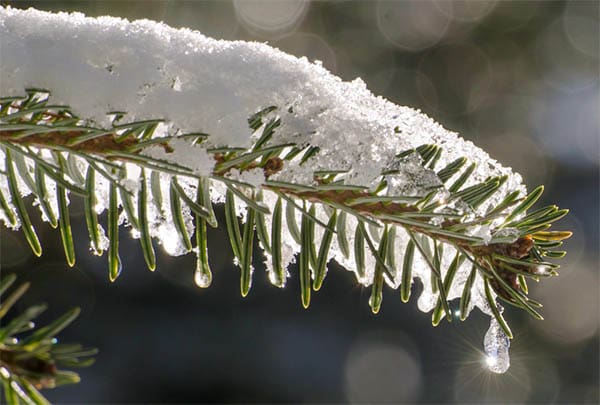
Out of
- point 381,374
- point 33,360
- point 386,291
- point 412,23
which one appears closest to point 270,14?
point 412,23

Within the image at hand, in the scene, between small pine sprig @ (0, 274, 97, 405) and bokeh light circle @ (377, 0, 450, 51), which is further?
bokeh light circle @ (377, 0, 450, 51)

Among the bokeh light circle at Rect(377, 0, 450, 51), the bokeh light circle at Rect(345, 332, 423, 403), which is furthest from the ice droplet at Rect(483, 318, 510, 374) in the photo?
the bokeh light circle at Rect(377, 0, 450, 51)

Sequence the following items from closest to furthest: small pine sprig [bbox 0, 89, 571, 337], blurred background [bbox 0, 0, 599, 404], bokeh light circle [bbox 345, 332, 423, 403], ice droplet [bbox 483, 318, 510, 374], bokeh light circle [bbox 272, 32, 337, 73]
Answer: small pine sprig [bbox 0, 89, 571, 337]
ice droplet [bbox 483, 318, 510, 374]
blurred background [bbox 0, 0, 599, 404]
bokeh light circle [bbox 345, 332, 423, 403]
bokeh light circle [bbox 272, 32, 337, 73]

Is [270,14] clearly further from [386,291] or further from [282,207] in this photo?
[282,207]

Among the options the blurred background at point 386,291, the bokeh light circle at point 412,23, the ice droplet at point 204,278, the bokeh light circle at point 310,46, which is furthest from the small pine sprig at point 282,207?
the bokeh light circle at point 412,23

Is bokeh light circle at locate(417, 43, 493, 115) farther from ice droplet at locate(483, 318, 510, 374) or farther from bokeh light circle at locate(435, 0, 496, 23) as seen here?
ice droplet at locate(483, 318, 510, 374)

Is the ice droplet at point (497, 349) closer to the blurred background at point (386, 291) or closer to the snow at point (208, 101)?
the snow at point (208, 101)
